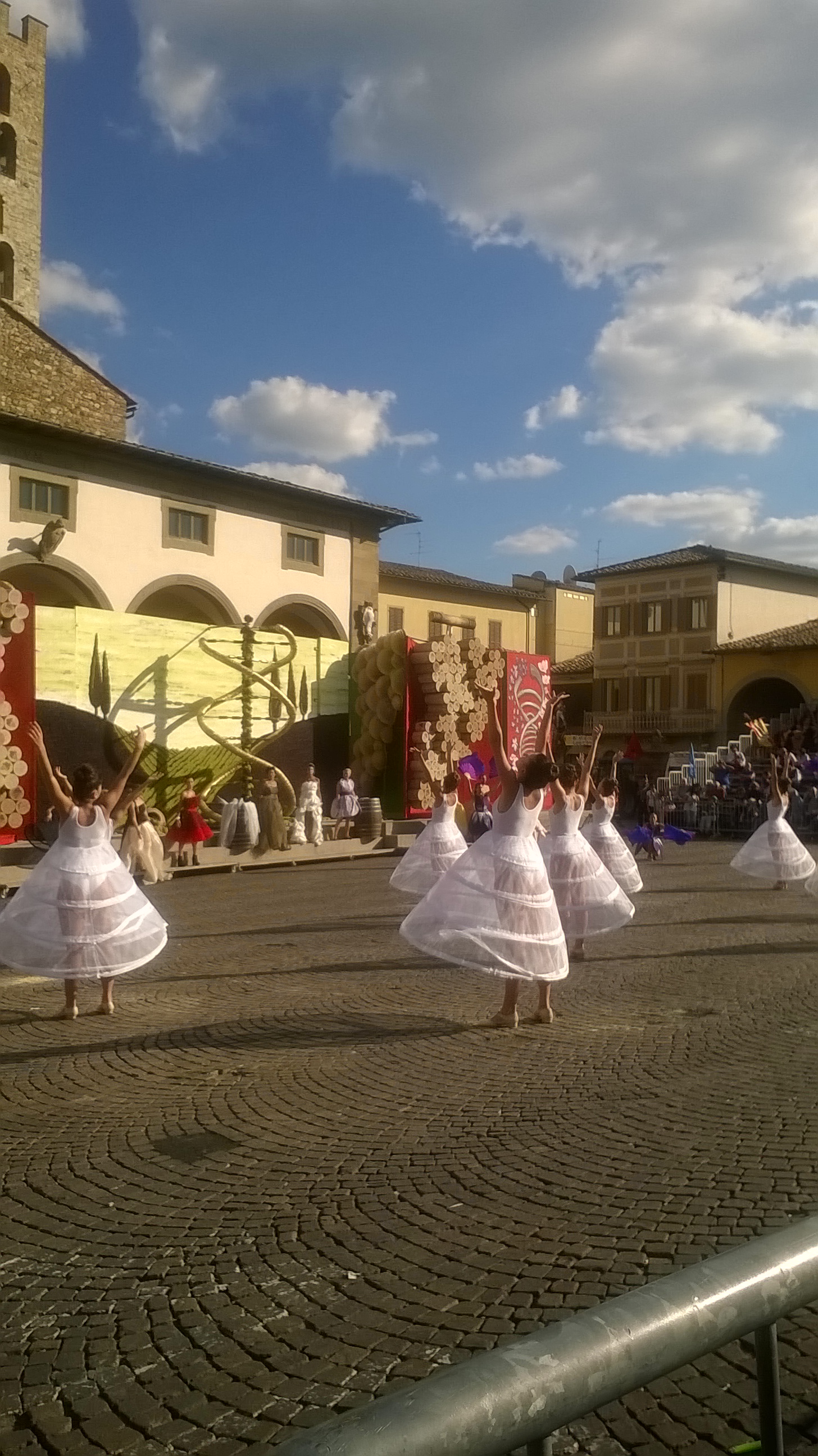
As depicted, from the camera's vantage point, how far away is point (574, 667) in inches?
2426

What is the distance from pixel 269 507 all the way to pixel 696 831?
15.3m

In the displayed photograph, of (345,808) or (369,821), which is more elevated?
(345,808)

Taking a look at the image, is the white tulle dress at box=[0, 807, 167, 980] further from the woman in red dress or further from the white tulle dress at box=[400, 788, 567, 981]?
the woman in red dress

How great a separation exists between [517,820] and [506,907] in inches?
28.2

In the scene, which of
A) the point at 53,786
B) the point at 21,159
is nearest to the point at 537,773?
the point at 53,786

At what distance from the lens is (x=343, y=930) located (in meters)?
13.8

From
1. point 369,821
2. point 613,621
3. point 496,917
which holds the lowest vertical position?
point 369,821

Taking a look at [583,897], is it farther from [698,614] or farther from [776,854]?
[698,614]

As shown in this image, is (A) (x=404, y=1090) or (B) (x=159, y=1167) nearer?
(B) (x=159, y=1167)

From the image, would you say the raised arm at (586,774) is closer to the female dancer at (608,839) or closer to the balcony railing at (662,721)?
the female dancer at (608,839)

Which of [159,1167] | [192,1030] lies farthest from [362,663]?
[159,1167]

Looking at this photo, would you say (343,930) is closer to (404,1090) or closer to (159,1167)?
(404,1090)

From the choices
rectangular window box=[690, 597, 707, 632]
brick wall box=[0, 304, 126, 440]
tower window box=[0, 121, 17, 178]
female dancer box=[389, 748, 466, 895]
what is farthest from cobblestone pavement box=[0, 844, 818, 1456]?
rectangular window box=[690, 597, 707, 632]

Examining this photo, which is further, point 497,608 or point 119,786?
point 497,608
